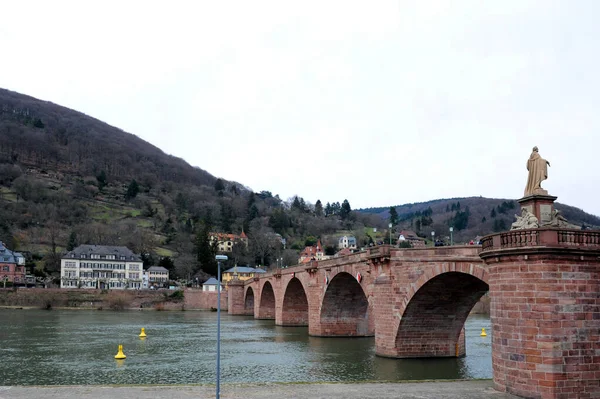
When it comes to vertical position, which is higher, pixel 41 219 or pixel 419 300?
pixel 41 219

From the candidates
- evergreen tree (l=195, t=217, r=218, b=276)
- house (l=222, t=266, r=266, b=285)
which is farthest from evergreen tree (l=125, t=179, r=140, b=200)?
house (l=222, t=266, r=266, b=285)

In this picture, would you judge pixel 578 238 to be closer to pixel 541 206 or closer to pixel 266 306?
pixel 541 206

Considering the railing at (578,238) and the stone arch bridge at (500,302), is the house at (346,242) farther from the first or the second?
the railing at (578,238)

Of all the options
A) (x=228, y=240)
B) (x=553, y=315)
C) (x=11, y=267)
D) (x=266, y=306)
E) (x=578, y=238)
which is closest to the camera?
(x=553, y=315)

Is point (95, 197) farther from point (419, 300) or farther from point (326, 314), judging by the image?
point (419, 300)

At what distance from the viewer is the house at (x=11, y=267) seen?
114375mm

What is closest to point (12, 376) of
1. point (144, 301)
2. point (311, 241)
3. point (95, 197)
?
point (144, 301)

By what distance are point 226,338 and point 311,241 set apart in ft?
423

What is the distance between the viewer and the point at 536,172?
2164 cm

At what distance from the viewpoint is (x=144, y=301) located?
346ft

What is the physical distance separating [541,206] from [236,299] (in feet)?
264

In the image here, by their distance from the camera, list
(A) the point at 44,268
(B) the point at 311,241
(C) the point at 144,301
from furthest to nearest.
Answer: (B) the point at 311,241 → (A) the point at 44,268 → (C) the point at 144,301

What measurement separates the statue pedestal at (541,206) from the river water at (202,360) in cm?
1046

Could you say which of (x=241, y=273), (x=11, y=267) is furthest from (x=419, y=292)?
(x=11, y=267)
